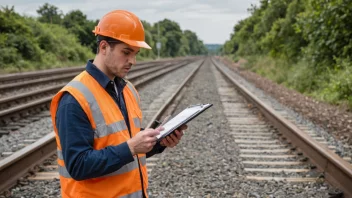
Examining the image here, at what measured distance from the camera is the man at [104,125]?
173 cm

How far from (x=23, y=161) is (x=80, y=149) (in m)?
3.23

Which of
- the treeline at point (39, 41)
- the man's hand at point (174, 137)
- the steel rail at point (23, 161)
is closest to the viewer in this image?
the man's hand at point (174, 137)

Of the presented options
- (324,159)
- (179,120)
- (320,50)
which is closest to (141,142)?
(179,120)

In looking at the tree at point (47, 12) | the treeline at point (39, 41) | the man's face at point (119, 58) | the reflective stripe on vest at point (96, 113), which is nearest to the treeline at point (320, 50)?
the man's face at point (119, 58)

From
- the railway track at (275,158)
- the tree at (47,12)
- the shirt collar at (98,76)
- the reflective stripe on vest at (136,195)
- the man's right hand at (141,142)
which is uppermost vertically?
the tree at (47,12)

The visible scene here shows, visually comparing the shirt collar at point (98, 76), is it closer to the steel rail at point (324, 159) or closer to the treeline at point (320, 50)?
the steel rail at point (324, 159)

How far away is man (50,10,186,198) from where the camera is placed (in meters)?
1.73

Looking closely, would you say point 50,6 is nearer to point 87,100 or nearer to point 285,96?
point 285,96

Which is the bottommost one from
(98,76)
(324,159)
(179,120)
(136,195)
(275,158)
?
(275,158)

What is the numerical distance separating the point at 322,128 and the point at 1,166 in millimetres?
5861

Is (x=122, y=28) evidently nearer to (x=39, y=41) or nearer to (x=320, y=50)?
(x=320, y=50)

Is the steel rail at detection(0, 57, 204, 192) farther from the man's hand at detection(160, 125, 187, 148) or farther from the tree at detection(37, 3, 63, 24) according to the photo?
the tree at detection(37, 3, 63, 24)

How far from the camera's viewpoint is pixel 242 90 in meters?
12.5

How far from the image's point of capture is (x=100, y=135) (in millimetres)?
1825
